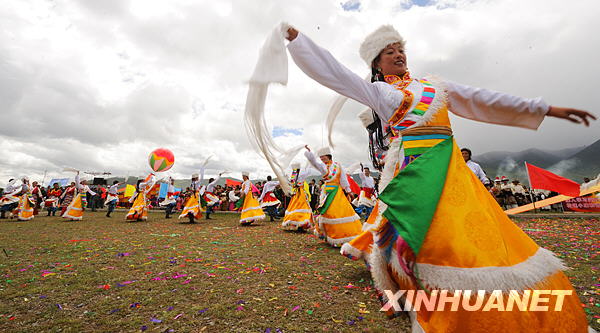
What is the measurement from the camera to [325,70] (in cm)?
153

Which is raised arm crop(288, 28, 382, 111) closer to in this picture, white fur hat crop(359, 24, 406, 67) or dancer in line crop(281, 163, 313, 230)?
white fur hat crop(359, 24, 406, 67)

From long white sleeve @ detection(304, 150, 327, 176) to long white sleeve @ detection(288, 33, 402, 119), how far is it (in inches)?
150

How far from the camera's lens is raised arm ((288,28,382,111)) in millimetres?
1507

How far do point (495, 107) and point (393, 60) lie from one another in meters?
0.79

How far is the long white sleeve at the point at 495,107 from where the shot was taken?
1825mm

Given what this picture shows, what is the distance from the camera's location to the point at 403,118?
171 centimetres

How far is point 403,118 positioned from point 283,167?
88 centimetres

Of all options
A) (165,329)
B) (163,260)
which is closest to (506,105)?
(165,329)

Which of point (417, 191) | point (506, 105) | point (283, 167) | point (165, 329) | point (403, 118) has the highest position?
point (506, 105)

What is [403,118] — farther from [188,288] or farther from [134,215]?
[134,215]

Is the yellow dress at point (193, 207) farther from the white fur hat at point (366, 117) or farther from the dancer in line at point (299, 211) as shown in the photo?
the white fur hat at point (366, 117)

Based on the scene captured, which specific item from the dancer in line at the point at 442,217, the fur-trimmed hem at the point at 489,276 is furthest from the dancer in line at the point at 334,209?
the fur-trimmed hem at the point at 489,276

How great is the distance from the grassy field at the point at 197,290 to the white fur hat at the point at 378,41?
2.26 m

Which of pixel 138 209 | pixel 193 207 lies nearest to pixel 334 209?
pixel 193 207
